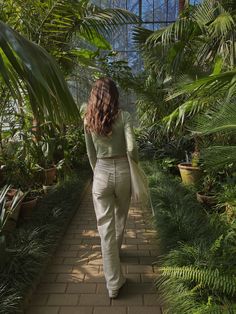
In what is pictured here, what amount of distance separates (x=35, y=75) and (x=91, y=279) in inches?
89.9

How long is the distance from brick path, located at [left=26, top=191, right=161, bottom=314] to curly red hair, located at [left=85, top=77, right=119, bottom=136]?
1.30 metres

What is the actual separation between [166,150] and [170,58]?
345 cm

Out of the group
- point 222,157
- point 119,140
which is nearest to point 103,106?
point 119,140

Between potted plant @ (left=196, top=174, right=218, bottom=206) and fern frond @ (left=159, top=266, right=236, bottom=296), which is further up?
fern frond @ (left=159, top=266, right=236, bottom=296)

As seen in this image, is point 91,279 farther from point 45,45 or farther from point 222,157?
point 45,45

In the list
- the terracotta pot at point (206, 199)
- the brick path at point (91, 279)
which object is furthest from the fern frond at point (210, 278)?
the terracotta pot at point (206, 199)

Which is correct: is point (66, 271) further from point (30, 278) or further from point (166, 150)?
point (166, 150)

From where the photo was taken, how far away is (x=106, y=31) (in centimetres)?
555

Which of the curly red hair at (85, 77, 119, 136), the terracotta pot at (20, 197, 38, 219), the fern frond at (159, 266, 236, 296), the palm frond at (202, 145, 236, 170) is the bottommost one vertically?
the terracotta pot at (20, 197, 38, 219)

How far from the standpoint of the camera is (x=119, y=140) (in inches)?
107

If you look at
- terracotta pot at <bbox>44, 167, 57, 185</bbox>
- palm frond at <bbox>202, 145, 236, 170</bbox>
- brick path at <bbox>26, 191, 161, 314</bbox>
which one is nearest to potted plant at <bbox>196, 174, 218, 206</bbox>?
brick path at <bbox>26, 191, 161, 314</bbox>

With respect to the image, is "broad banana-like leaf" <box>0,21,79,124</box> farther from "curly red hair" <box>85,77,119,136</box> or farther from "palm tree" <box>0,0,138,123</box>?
"curly red hair" <box>85,77,119,136</box>

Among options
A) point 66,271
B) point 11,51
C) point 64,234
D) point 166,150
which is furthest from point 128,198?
point 166,150

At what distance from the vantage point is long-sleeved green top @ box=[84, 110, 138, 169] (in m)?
2.63
